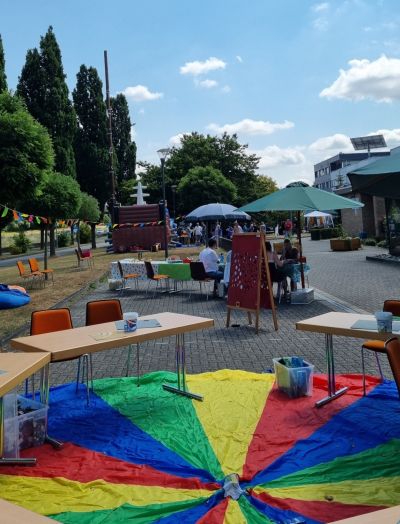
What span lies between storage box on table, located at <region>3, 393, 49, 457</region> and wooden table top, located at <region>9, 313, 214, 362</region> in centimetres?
48

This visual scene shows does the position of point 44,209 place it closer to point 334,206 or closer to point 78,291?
point 78,291

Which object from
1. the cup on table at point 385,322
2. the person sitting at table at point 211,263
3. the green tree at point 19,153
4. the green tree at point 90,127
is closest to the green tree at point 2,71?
the green tree at point 19,153

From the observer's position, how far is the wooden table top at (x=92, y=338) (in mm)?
4559

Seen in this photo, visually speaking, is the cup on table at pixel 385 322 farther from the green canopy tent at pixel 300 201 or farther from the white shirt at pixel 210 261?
the white shirt at pixel 210 261

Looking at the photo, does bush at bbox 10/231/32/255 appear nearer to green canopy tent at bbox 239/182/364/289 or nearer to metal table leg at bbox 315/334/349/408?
green canopy tent at bbox 239/182/364/289

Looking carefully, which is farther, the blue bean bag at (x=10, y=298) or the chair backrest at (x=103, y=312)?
the blue bean bag at (x=10, y=298)

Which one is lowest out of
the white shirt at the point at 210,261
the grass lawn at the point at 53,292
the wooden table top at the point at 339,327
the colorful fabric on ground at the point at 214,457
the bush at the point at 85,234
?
the colorful fabric on ground at the point at 214,457

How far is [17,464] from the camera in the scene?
412 centimetres

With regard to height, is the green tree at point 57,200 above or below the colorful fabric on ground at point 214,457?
above

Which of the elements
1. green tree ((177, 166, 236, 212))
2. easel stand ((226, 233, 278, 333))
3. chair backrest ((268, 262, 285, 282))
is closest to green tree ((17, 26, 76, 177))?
green tree ((177, 166, 236, 212))

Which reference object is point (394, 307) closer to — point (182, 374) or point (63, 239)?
point (182, 374)

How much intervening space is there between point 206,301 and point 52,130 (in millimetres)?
32348

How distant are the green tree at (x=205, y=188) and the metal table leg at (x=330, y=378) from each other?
37276 millimetres

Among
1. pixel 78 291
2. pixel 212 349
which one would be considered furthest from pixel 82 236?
pixel 212 349
